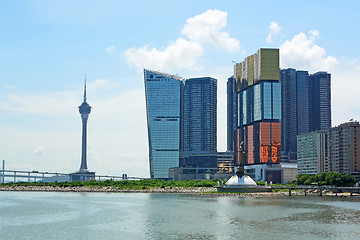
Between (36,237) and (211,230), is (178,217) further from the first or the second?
(36,237)

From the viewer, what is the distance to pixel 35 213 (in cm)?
12406

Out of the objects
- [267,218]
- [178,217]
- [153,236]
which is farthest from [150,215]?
[153,236]

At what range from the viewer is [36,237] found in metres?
82.1

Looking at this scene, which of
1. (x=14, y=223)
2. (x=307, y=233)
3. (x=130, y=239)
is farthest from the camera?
(x=14, y=223)

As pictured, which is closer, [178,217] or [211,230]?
[211,230]

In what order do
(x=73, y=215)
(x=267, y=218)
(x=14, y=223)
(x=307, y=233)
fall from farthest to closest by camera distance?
Answer: (x=73, y=215) → (x=267, y=218) → (x=14, y=223) → (x=307, y=233)

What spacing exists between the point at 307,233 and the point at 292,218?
25187 millimetres

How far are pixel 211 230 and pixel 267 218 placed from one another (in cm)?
2537

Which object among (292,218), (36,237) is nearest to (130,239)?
(36,237)

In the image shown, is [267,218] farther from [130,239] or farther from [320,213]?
[130,239]

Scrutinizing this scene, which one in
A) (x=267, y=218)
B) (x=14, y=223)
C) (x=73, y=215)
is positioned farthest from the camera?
(x=73, y=215)

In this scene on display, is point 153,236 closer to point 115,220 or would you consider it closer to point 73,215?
point 115,220

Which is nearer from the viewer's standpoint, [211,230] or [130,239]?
[130,239]

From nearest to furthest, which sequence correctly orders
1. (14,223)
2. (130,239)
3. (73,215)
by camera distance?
(130,239) < (14,223) < (73,215)
